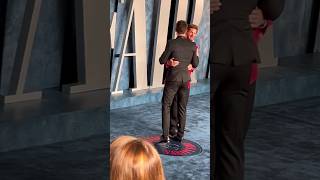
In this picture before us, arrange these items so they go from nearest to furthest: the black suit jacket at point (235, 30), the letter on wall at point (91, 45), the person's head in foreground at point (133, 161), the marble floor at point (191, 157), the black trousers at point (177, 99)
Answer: the black suit jacket at point (235, 30) → the person's head in foreground at point (133, 161) → the marble floor at point (191, 157) → the black trousers at point (177, 99) → the letter on wall at point (91, 45)

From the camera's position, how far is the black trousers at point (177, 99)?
310 centimetres

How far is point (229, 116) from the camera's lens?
2.33 feet

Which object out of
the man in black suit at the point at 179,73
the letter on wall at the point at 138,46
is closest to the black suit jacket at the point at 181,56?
the man in black suit at the point at 179,73

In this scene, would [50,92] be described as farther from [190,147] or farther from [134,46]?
[190,147]

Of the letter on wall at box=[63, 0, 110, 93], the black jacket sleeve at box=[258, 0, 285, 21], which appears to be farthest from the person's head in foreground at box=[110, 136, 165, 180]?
the letter on wall at box=[63, 0, 110, 93]

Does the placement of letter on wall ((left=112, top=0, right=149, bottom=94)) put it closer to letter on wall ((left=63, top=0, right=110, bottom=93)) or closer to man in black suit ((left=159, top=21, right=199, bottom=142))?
letter on wall ((left=63, top=0, right=110, bottom=93))

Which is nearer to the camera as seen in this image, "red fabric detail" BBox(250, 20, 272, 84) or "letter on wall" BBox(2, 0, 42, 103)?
"red fabric detail" BBox(250, 20, 272, 84)

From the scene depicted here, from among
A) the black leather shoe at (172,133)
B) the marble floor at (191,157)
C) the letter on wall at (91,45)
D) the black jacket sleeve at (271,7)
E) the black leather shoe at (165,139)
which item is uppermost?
the black jacket sleeve at (271,7)

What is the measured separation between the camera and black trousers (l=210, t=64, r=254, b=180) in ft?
2.29

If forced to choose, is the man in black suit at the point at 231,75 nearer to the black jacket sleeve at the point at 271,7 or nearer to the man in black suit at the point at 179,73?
the black jacket sleeve at the point at 271,7

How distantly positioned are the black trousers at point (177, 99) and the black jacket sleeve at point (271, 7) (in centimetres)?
239

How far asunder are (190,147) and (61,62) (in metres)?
1.46

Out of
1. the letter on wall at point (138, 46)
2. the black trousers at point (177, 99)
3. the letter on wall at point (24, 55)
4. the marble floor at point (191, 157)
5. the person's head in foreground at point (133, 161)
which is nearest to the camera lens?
the person's head in foreground at point (133, 161)

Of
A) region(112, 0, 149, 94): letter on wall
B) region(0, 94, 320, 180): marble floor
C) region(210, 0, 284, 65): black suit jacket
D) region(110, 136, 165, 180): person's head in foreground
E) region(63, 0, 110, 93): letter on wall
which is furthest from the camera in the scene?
region(112, 0, 149, 94): letter on wall
